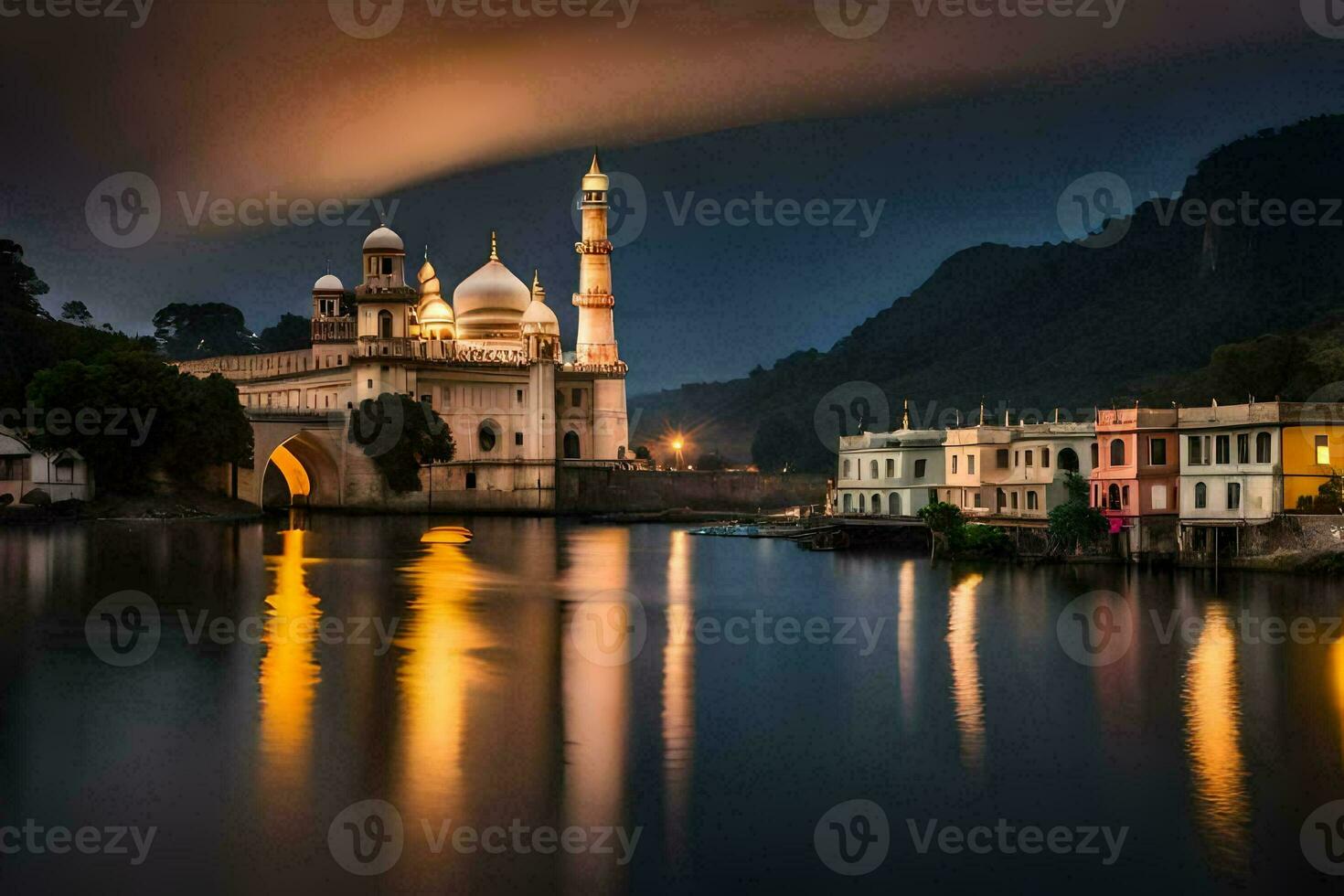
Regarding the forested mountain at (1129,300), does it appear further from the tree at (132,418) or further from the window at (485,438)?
the tree at (132,418)

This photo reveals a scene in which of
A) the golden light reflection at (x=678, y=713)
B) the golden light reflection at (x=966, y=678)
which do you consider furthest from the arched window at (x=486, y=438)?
the golden light reflection at (x=966, y=678)

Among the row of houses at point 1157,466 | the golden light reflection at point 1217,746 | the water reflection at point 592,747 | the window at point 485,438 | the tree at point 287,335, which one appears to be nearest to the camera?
the water reflection at point 592,747

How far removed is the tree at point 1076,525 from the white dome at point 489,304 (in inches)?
2033

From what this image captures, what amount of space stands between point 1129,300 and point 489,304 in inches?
2479

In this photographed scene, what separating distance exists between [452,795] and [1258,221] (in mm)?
123259

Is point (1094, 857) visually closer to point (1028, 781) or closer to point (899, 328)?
point (1028, 781)

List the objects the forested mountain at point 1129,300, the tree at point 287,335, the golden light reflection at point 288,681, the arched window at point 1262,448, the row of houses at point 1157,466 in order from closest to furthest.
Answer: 1. the golden light reflection at point 288,681
2. the row of houses at point 1157,466
3. the arched window at point 1262,448
4. the forested mountain at point 1129,300
5. the tree at point 287,335

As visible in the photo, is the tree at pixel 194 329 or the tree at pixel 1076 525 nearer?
the tree at pixel 1076 525

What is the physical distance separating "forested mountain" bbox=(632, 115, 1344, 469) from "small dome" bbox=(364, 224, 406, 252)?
4627 centimetres

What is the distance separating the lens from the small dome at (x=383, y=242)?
9006 centimetres

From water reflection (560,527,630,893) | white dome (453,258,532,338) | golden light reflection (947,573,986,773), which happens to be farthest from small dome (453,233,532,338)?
water reflection (560,527,630,893)

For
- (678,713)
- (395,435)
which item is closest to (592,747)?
(678,713)

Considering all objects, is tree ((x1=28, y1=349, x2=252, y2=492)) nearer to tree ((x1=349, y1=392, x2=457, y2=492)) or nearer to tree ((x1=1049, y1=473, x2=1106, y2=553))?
tree ((x1=349, y1=392, x2=457, y2=492))

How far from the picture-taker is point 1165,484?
162 ft
